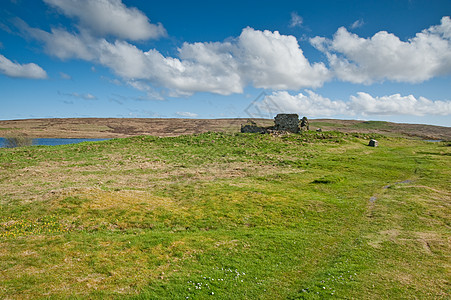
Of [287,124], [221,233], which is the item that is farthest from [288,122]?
[221,233]

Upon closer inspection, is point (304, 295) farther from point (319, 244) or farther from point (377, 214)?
point (377, 214)

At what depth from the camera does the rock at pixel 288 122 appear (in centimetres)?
6275

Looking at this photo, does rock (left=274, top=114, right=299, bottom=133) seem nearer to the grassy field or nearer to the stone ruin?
the stone ruin

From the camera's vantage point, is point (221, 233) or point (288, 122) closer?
point (221, 233)

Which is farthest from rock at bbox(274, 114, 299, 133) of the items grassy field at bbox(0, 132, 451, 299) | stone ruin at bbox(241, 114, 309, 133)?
grassy field at bbox(0, 132, 451, 299)

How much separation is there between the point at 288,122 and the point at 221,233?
170 feet

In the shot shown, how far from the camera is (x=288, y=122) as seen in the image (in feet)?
207

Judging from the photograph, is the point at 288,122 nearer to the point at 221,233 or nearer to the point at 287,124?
the point at 287,124

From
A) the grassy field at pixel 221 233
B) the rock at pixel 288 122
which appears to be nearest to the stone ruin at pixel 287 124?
the rock at pixel 288 122

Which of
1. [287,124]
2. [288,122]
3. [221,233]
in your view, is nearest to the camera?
[221,233]

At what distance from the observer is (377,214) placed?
62.6 feet

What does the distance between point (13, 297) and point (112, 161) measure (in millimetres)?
28618

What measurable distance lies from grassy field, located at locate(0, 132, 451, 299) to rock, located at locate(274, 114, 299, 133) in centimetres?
3014

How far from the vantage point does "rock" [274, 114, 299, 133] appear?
206 feet
